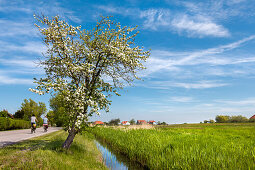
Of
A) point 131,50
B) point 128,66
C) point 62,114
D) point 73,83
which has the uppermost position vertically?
point 131,50

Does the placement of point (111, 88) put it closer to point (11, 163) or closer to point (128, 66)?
point (128, 66)

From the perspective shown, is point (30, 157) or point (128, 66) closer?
point (30, 157)

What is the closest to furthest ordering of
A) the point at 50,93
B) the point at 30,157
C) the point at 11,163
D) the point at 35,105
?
the point at 11,163
the point at 30,157
the point at 50,93
the point at 35,105

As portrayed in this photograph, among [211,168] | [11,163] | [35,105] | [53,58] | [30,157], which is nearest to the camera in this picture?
[211,168]

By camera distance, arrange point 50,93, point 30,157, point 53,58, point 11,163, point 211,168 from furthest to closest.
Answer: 1. point 53,58
2. point 50,93
3. point 30,157
4. point 11,163
5. point 211,168

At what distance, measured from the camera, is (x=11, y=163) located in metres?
6.76

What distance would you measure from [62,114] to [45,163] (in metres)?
3.05

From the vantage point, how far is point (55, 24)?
9.76 meters

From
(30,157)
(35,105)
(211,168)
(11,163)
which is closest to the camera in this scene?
(211,168)


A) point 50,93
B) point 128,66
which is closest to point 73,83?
point 50,93

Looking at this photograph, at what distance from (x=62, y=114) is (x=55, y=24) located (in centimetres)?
510

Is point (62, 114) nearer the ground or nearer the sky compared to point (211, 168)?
nearer the sky

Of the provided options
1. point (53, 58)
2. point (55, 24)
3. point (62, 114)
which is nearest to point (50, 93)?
point (62, 114)

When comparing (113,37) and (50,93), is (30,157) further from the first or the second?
(113,37)
